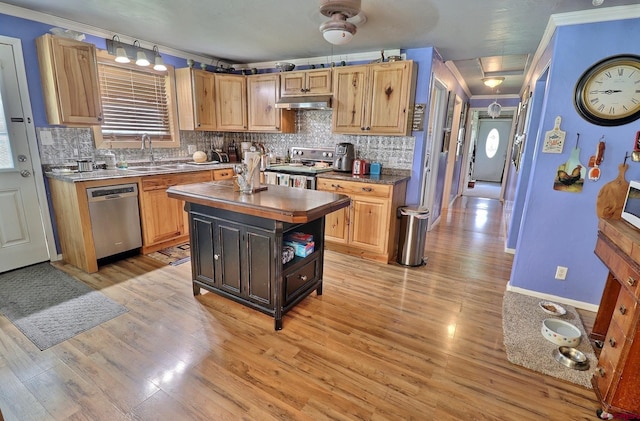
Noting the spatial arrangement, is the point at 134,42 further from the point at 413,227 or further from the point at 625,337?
the point at 625,337

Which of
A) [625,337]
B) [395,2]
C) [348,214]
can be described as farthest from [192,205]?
[625,337]

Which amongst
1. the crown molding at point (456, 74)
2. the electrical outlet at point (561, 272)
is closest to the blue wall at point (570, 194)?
the electrical outlet at point (561, 272)

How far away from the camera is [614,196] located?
238 cm

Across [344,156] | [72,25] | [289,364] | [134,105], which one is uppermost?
[72,25]

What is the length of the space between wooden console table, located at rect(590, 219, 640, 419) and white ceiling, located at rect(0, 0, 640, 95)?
5.85ft

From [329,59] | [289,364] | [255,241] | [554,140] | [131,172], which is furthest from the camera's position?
[329,59]

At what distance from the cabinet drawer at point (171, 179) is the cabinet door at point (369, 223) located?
2.00 meters

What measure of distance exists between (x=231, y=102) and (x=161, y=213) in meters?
1.94

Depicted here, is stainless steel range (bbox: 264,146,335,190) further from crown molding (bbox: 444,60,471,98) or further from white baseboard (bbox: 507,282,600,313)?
white baseboard (bbox: 507,282,600,313)

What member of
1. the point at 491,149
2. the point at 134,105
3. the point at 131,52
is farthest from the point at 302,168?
the point at 491,149

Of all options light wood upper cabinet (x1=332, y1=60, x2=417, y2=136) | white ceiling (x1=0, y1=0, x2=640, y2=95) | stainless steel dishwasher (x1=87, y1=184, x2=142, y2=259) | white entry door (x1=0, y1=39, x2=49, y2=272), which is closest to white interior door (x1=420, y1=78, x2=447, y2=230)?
white ceiling (x1=0, y1=0, x2=640, y2=95)

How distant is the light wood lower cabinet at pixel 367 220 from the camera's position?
11.2 ft

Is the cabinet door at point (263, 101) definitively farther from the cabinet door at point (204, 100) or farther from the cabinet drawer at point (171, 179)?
the cabinet drawer at point (171, 179)

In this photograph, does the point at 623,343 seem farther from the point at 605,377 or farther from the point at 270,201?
the point at 270,201
